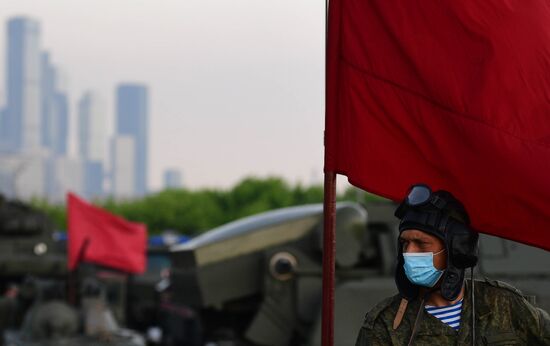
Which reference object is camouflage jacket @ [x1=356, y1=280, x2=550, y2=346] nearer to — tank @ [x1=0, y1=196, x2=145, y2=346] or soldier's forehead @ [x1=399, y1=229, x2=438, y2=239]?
soldier's forehead @ [x1=399, y1=229, x2=438, y2=239]

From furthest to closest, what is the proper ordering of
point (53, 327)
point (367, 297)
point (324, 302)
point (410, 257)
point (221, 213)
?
point (221, 213) < point (53, 327) < point (367, 297) < point (324, 302) < point (410, 257)

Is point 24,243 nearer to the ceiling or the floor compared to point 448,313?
nearer to the floor

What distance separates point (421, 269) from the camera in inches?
163

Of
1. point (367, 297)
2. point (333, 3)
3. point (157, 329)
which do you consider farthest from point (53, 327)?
point (333, 3)

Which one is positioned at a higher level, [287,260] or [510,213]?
[510,213]

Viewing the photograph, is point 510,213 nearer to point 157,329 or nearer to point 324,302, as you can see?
point 324,302

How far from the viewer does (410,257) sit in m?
4.18

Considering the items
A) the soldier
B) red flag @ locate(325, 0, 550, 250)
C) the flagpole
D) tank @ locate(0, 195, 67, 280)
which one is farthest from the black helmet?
tank @ locate(0, 195, 67, 280)

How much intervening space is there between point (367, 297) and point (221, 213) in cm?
7517

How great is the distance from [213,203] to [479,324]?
81910 mm

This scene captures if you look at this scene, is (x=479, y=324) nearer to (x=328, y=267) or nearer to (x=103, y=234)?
(x=328, y=267)

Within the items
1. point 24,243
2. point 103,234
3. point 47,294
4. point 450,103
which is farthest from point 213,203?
point 450,103

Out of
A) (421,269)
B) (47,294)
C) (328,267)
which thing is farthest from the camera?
(47,294)

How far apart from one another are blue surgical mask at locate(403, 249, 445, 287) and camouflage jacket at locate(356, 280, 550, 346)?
0.13m
